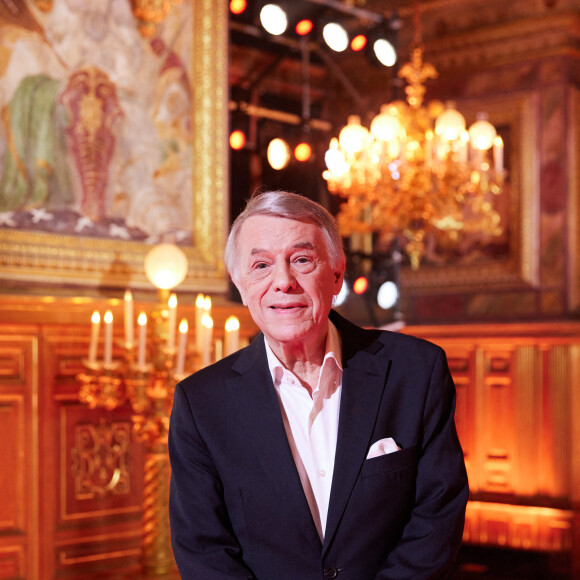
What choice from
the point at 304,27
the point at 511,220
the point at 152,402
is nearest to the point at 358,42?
Result: the point at 304,27

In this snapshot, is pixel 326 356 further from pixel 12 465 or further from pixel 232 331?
pixel 12 465

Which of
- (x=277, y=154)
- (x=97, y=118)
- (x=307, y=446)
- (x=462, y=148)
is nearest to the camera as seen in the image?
(x=307, y=446)

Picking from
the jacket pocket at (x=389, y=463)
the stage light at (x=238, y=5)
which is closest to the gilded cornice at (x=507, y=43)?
the stage light at (x=238, y=5)

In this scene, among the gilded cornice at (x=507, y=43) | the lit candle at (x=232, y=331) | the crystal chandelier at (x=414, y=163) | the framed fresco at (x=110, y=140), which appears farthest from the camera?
the gilded cornice at (x=507, y=43)

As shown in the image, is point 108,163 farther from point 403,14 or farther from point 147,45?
point 403,14

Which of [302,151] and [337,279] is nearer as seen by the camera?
[337,279]

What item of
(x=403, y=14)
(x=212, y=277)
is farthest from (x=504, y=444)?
(x=403, y=14)

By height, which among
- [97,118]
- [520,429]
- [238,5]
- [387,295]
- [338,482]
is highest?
[238,5]

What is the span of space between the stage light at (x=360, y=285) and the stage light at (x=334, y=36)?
238 centimetres

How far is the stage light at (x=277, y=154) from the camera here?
7.50 metres

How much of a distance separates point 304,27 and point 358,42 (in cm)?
59

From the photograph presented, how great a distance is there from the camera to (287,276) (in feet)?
5.88

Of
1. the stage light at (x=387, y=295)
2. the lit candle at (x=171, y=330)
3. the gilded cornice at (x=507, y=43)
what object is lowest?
the lit candle at (x=171, y=330)

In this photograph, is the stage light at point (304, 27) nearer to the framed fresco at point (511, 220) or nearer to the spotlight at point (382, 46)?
the spotlight at point (382, 46)
